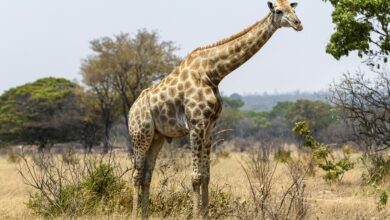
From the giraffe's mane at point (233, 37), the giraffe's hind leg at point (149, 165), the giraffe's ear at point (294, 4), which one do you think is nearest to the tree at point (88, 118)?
the giraffe's hind leg at point (149, 165)

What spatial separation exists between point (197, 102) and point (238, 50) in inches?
37.6

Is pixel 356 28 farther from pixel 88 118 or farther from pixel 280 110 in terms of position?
pixel 280 110

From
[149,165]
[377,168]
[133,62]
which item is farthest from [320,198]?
[133,62]

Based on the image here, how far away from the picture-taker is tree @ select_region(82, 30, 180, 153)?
3366 cm

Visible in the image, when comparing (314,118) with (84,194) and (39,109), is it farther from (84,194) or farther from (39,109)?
(84,194)

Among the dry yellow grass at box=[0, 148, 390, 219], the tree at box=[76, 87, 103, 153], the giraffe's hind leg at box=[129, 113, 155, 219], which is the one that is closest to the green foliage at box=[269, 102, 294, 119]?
the tree at box=[76, 87, 103, 153]

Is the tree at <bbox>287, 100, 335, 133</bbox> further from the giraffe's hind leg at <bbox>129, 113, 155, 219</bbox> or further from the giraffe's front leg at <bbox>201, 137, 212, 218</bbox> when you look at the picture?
the giraffe's front leg at <bbox>201, 137, 212, 218</bbox>

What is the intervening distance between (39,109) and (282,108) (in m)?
67.5

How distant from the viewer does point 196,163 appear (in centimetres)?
729

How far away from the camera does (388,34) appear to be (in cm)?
1400

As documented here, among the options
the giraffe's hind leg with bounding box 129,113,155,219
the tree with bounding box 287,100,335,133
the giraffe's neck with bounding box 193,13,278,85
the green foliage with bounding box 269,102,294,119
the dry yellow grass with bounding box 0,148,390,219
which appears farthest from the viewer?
the green foliage with bounding box 269,102,294,119

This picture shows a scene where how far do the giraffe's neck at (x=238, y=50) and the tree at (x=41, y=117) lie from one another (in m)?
34.1

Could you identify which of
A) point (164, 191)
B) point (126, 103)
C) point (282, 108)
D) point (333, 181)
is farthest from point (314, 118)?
point (164, 191)

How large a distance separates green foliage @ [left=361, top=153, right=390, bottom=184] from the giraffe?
6.60 m
